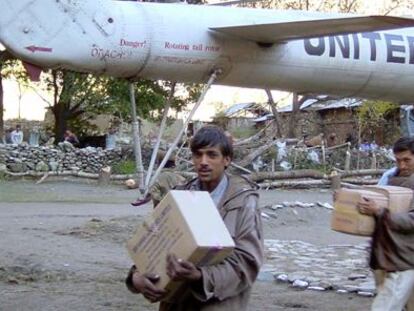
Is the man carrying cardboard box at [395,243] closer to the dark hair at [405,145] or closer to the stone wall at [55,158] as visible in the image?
the dark hair at [405,145]

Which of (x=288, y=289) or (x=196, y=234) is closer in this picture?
(x=196, y=234)

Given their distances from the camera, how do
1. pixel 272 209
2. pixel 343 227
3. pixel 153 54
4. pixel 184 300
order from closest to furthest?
pixel 184 300, pixel 343 227, pixel 153 54, pixel 272 209

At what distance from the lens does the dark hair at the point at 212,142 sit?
12.5 ft

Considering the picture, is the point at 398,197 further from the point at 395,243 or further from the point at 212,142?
the point at 212,142

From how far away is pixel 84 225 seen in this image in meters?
14.0

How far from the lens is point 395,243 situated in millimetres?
5500

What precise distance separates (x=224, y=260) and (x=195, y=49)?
3.23m

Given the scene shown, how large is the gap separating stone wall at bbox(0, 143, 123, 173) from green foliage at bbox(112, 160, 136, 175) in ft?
2.17

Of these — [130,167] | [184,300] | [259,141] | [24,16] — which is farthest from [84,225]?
[259,141]

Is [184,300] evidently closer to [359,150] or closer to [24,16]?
[24,16]

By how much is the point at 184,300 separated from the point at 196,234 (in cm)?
40

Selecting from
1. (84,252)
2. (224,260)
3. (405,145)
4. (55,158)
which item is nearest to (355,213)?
(405,145)

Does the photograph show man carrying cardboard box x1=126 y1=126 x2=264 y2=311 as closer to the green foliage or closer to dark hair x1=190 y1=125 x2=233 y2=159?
dark hair x1=190 y1=125 x2=233 y2=159

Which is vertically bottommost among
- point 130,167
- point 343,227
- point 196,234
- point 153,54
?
point 130,167
